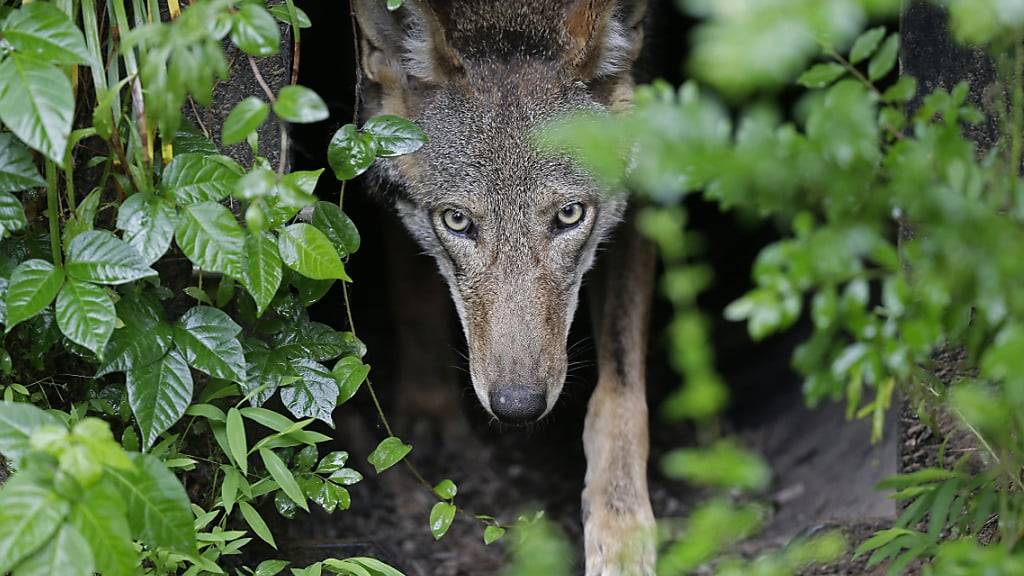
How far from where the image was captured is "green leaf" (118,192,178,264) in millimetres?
2654

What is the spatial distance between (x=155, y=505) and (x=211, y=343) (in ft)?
2.46

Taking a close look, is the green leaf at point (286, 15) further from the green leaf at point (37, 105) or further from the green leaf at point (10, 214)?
the green leaf at point (10, 214)

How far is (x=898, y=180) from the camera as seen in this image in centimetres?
163

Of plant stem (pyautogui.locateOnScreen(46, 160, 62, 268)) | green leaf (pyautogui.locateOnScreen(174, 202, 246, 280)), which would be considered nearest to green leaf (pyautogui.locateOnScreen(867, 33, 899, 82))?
green leaf (pyautogui.locateOnScreen(174, 202, 246, 280))

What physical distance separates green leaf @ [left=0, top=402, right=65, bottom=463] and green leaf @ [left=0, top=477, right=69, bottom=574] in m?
0.15

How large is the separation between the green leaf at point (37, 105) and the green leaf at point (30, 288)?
424 mm

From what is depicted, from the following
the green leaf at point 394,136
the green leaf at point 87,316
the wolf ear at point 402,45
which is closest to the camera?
the green leaf at point 87,316

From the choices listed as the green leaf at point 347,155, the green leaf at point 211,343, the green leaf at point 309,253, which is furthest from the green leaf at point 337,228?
the green leaf at point 211,343

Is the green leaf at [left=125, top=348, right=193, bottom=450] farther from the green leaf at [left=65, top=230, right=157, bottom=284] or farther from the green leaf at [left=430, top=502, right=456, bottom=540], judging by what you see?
the green leaf at [left=430, top=502, right=456, bottom=540]

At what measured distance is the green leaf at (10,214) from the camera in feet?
8.80

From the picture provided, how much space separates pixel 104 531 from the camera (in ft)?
6.74

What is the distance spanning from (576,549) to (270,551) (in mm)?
1324

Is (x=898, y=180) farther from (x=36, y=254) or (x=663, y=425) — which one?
(x=663, y=425)

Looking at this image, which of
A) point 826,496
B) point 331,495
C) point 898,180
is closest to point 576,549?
point 826,496
